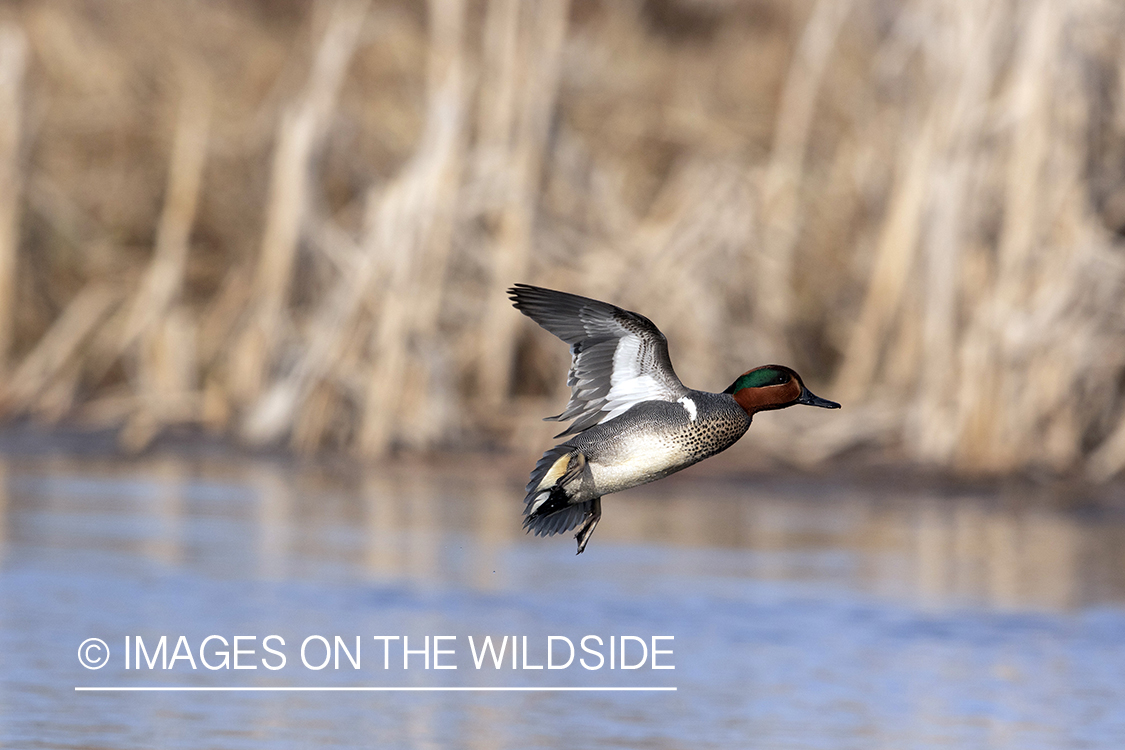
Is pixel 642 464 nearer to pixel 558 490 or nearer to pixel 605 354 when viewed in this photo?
pixel 558 490

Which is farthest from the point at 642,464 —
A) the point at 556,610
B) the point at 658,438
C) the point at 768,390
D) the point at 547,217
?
the point at 547,217

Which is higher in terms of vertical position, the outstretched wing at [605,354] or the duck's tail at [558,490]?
the outstretched wing at [605,354]

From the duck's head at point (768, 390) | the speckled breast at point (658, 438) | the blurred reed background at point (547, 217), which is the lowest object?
the speckled breast at point (658, 438)

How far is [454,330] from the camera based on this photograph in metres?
14.0

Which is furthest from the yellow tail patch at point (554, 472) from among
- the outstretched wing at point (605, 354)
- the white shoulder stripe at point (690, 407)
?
the white shoulder stripe at point (690, 407)

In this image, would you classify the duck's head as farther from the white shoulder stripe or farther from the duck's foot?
the duck's foot

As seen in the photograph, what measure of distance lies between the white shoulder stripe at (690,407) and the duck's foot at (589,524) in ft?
0.84

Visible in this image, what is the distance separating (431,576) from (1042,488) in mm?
4094

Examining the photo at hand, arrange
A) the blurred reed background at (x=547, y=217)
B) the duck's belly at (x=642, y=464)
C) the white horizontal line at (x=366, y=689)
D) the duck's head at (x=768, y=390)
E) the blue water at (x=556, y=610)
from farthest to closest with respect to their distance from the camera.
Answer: the blurred reed background at (x=547, y=217)
the white horizontal line at (x=366, y=689)
the blue water at (x=556, y=610)
the duck's head at (x=768, y=390)
the duck's belly at (x=642, y=464)

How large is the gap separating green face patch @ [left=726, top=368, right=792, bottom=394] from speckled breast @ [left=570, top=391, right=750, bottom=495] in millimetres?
53

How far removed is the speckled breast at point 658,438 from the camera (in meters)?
4.01

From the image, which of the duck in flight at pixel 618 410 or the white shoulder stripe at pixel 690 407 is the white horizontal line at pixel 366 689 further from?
the white shoulder stripe at pixel 690 407

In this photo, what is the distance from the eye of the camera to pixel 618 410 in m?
4.25

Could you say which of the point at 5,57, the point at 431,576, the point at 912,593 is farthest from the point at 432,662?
Result: the point at 5,57
